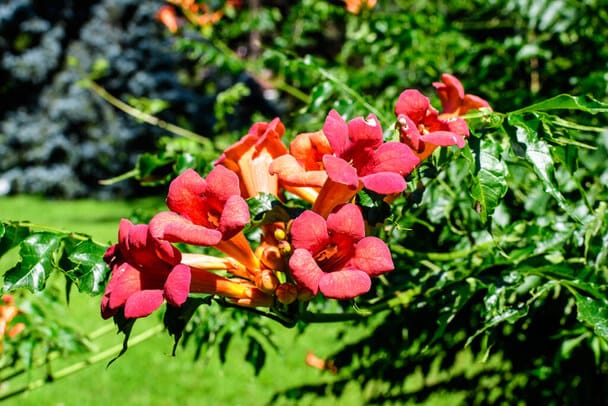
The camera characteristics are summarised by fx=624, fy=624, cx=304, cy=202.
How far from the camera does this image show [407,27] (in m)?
2.96

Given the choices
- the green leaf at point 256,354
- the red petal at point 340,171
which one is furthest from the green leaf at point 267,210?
the green leaf at point 256,354

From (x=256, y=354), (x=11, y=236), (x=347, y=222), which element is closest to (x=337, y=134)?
(x=347, y=222)

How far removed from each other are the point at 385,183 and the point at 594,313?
2.04 ft

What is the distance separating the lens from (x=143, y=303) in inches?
41.9

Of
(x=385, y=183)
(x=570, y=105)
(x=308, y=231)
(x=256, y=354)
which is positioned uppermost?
(x=570, y=105)

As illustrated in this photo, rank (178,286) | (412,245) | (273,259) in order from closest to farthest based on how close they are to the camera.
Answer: (178,286)
(273,259)
(412,245)

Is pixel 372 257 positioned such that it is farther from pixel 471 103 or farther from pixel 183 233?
pixel 471 103

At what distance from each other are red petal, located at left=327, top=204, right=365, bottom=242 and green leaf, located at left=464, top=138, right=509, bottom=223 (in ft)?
0.87

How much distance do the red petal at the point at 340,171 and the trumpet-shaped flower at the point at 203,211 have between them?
0.54 feet

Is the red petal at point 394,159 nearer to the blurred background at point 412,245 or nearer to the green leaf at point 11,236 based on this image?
the blurred background at point 412,245

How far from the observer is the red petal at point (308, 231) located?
3.62 feet

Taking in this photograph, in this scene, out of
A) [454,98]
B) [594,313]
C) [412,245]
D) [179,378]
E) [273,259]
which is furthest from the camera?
[179,378]

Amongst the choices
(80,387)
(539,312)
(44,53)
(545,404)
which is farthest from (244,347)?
(44,53)

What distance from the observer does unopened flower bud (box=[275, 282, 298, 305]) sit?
1212 millimetres
